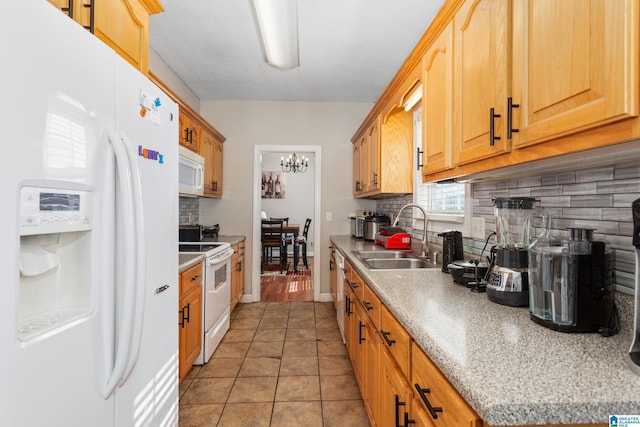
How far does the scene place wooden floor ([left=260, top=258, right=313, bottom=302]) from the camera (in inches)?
176

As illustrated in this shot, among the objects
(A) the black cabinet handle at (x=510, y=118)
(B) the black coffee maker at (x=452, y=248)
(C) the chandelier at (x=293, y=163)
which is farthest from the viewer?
(C) the chandelier at (x=293, y=163)

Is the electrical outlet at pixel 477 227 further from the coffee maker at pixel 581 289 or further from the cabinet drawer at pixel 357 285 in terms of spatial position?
the coffee maker at pixel 581 289

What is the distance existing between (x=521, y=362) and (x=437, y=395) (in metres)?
0.22

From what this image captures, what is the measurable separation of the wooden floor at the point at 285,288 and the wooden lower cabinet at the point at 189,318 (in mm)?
1970

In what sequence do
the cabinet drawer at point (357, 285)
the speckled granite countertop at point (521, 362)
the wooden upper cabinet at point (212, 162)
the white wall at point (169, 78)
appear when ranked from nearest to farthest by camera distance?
the speckled granite countertop at point (521, 362) < the cabinet drawer at point (357, 285) < the white wall at point (169, 78) < the wooden upper cabinet at point (212, 162)

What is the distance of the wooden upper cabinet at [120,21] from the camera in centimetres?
123

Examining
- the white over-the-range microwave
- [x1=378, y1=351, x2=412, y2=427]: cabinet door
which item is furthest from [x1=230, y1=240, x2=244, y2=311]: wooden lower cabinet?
[x1=378, y1=351, x2=412, y2=427]: cabinet door

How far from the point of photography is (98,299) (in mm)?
903

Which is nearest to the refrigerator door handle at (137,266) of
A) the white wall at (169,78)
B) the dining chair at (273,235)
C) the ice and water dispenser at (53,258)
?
the ice and water dispenser at (53,258)

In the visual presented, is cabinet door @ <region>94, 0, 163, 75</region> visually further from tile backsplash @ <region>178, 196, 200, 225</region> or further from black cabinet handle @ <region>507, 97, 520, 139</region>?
tile backsplash @ <region>178, 196, 200, 225</region>

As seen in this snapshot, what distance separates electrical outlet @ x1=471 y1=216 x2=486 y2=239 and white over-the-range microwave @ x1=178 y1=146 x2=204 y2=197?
2.21 metres

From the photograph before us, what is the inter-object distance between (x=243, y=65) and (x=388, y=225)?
87.5 inches

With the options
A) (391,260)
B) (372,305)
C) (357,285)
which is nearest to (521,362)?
(372,305)

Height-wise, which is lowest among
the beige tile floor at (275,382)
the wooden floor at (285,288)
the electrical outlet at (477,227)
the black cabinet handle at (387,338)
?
the beige tile floor at (275,382)
